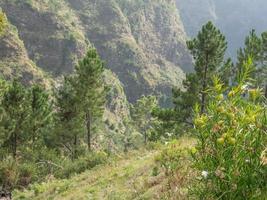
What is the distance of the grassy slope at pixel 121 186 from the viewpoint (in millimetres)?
7415

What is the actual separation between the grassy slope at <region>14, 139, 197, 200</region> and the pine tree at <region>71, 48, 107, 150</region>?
21.9 m

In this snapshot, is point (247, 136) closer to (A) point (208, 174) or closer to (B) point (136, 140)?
(A) point (208, 174)

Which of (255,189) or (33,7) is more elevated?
(33,7)

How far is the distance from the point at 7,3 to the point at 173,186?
18758cm

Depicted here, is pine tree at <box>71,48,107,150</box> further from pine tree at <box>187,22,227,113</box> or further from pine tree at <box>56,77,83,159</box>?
pine tree at <box>187,22,227,113</box>

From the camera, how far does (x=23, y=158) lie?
37969mm

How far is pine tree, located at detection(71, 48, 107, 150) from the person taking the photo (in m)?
38.5

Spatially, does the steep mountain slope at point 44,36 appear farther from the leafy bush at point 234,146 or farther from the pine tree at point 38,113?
the leafy bush at point 234,146

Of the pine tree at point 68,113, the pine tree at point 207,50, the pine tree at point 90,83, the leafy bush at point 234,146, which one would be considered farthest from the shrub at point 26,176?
the leafy bush at point 234,146

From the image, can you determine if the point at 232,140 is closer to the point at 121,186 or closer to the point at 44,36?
the point at 121,186

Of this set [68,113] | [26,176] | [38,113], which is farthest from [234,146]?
[68,113]

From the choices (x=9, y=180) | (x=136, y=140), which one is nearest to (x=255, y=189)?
(x=9, y=180)

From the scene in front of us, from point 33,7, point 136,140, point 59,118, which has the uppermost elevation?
point 33,7

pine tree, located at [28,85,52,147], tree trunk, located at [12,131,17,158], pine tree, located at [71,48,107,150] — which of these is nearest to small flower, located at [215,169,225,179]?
pine tree, located at [28,85,52,147]
